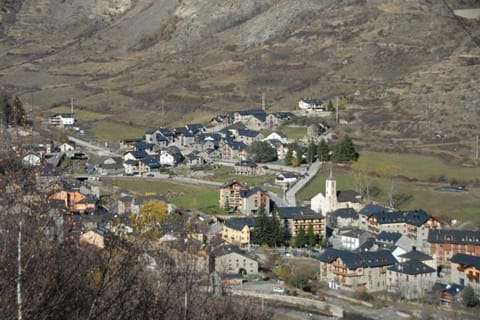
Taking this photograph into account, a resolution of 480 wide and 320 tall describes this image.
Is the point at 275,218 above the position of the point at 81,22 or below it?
below

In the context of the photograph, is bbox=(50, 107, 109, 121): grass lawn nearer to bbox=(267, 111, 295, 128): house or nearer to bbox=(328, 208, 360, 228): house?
bbox=(267, 111, 295, 128): house

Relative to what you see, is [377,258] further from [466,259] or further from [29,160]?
[29,160]

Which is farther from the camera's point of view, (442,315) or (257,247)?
(257,247)

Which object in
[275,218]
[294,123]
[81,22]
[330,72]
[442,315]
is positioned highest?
[81,22]

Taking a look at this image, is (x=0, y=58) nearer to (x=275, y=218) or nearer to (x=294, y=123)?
(x=294, y=123)

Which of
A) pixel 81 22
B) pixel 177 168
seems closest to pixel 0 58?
pixel 81 22

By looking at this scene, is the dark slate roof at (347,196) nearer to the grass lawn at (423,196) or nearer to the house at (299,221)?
the grass lawn at (423,196)

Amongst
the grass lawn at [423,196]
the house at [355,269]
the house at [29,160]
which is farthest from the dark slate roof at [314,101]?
the house at [29,160]
